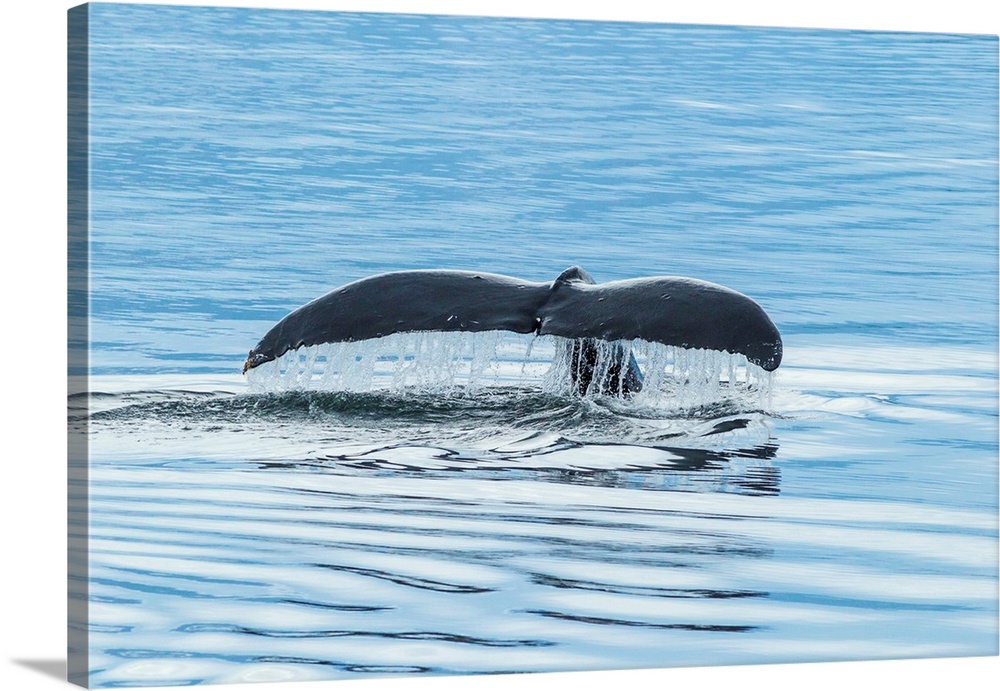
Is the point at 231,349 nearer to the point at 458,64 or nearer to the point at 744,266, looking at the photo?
the point at 458,64

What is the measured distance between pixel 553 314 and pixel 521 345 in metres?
0.40

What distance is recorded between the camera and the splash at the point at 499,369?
10.7m

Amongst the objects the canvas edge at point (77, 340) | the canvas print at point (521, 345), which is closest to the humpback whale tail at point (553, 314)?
the canvas print at point (521, 345)

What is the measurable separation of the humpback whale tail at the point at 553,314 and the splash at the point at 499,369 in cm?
7

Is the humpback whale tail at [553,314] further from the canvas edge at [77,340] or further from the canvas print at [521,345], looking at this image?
the canvas edge at [77,340]

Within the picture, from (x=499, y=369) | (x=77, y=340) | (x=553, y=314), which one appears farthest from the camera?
(x=499, y=369)

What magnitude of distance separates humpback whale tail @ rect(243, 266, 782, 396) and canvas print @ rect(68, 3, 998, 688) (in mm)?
21

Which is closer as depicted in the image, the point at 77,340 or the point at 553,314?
the point at 77,340

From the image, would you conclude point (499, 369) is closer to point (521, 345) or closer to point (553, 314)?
point (521, 345)

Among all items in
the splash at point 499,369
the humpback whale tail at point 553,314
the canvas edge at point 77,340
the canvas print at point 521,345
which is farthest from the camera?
the splash at point 499,369

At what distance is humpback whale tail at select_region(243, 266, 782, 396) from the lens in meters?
10.5

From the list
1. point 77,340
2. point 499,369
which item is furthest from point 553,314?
point 77,340

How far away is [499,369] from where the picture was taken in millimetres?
11031

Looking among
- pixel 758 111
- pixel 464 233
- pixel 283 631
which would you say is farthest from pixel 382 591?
pixel 758 111
